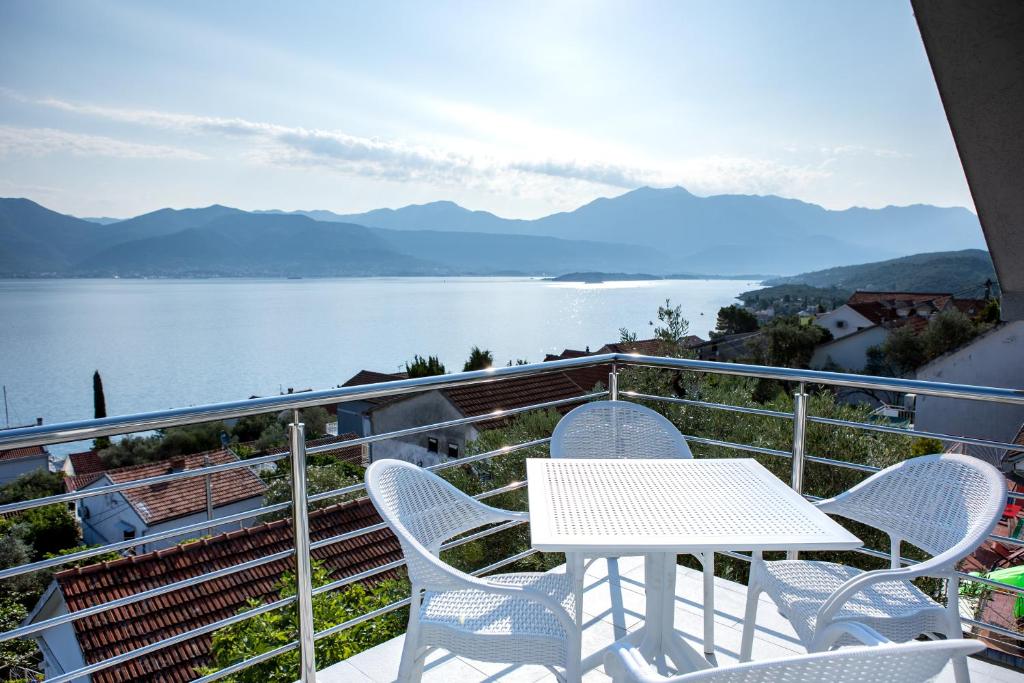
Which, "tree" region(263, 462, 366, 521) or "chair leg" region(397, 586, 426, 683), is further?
"tree" region(263, 462, 366, 521)

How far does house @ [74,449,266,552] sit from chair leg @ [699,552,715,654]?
18.2m

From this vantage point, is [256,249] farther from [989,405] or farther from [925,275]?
[989,405]

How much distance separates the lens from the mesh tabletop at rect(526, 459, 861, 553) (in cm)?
170

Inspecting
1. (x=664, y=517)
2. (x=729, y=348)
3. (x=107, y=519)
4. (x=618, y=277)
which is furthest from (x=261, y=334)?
(x=664, y=517)

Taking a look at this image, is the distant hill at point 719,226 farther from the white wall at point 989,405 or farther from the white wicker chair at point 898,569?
the white wicker chair at point 898,569

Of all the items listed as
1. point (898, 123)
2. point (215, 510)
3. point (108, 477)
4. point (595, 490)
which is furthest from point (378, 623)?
point (108, 477)

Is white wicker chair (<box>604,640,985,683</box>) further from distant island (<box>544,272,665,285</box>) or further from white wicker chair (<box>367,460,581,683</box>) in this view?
distant island (<box>544,272,665,285</box>)

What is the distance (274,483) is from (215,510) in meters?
3.96

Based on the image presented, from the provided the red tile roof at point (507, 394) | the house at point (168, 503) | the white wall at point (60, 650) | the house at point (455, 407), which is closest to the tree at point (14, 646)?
the white wall at point (60, 650)

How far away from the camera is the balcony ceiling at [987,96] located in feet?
5.75

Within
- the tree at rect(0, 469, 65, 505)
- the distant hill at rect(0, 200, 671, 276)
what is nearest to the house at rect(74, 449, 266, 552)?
the tree at rect(0, 469, 65, 505)

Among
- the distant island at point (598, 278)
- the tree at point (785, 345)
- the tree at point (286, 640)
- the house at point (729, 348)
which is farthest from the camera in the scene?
the distant island at point (598, 278)

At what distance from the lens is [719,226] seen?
15362 centimetres

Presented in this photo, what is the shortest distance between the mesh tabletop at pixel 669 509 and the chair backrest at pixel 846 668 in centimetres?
65
